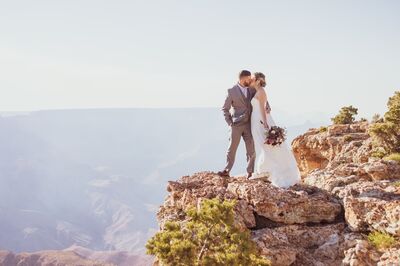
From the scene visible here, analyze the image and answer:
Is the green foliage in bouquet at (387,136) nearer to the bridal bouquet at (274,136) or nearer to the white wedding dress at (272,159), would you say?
the white wedding dress at (272,159)

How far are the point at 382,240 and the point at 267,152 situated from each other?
184 inches

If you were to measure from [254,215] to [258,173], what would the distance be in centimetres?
265

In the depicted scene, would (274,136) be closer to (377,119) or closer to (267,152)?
(267,152)

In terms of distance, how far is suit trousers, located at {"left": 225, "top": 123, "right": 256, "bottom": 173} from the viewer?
11.8 meters

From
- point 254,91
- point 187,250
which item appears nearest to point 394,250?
point 187,250

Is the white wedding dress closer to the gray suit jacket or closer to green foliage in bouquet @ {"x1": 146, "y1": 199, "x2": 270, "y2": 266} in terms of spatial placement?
the gray suit jacket

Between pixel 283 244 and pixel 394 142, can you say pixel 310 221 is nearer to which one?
pixel 283 244

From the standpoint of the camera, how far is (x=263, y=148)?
1173 centimetres

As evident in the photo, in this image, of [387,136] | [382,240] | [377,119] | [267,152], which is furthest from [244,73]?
[377,119]

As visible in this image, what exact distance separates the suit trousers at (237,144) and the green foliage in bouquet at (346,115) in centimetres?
2063

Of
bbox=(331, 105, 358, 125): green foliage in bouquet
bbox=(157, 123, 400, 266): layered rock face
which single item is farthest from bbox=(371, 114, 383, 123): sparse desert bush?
bbox=(157, 123, 400, 266): layered rock face

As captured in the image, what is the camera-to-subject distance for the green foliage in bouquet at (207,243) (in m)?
6.39

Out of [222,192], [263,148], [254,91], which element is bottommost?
[222,192]

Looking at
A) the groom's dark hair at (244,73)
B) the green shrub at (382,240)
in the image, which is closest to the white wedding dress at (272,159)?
the groom's dark hair at (244,73)
